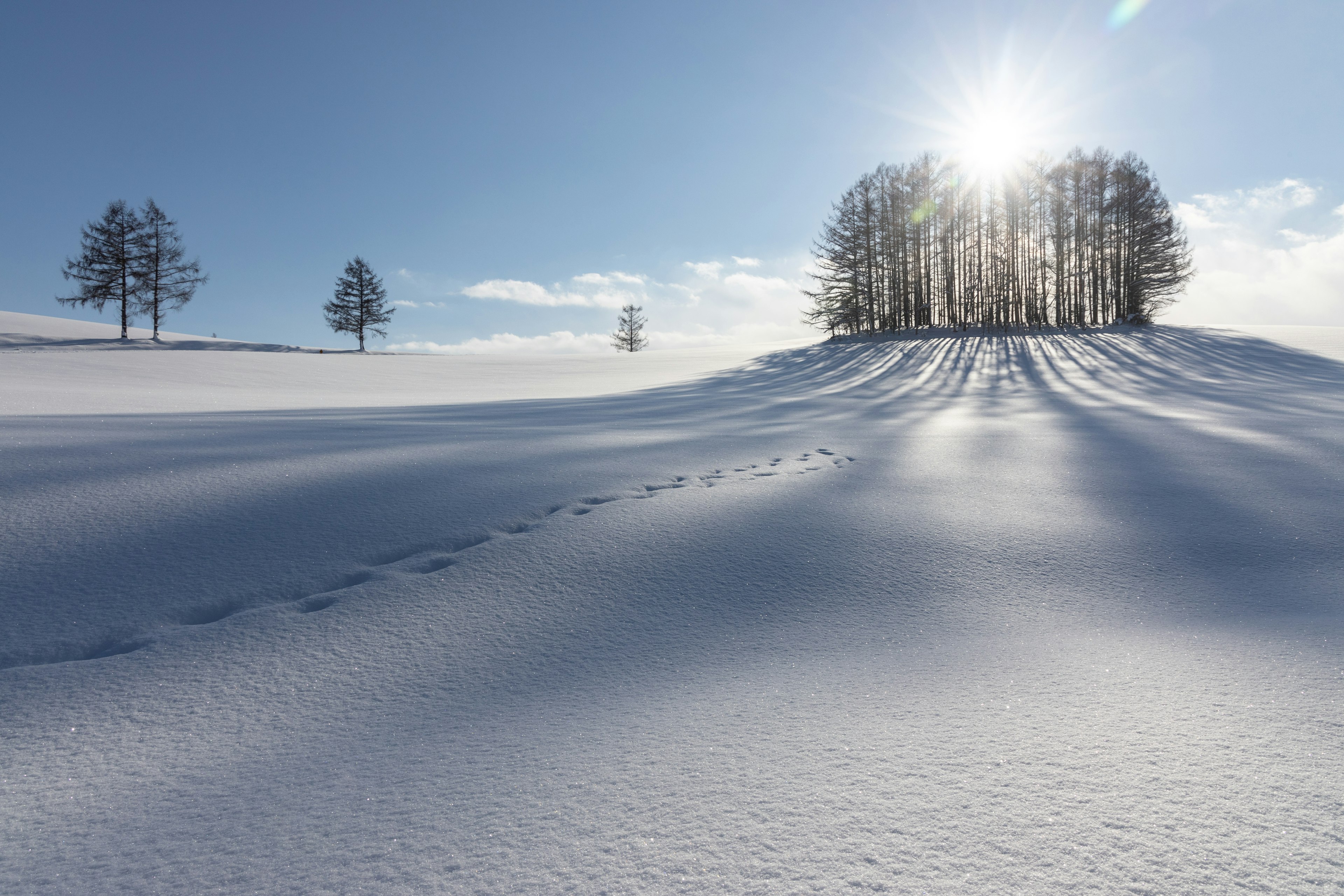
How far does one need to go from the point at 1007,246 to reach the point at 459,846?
2803cm

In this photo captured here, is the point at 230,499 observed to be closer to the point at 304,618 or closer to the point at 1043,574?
the point at 304,618

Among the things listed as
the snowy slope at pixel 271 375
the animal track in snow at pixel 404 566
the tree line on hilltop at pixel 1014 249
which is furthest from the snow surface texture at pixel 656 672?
the tree line on hilltop at pixel 1014 249

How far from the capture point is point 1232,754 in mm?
1163

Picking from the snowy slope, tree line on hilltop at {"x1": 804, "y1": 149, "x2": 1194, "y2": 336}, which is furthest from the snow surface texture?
tree line on hilltop at {"x1": 804, "y1": 149, "x2": 1194, "y2": 336}

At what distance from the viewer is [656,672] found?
61.6 inches

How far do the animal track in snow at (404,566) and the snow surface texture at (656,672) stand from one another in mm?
16

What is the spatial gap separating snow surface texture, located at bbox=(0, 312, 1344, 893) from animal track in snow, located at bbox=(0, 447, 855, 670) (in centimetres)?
2

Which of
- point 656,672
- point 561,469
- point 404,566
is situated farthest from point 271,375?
point 656,672

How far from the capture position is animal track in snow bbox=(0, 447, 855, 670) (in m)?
1.59

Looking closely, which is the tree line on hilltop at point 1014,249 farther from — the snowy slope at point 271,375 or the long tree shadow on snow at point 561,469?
the long tree shadow on snow at point 561,469

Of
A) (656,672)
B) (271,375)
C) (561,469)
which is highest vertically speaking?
(271,375)

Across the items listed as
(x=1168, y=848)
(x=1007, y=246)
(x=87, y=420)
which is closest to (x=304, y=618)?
(x=1168, y=848)

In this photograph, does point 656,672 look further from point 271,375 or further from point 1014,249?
point 1014,249

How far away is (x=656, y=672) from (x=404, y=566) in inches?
42.7
